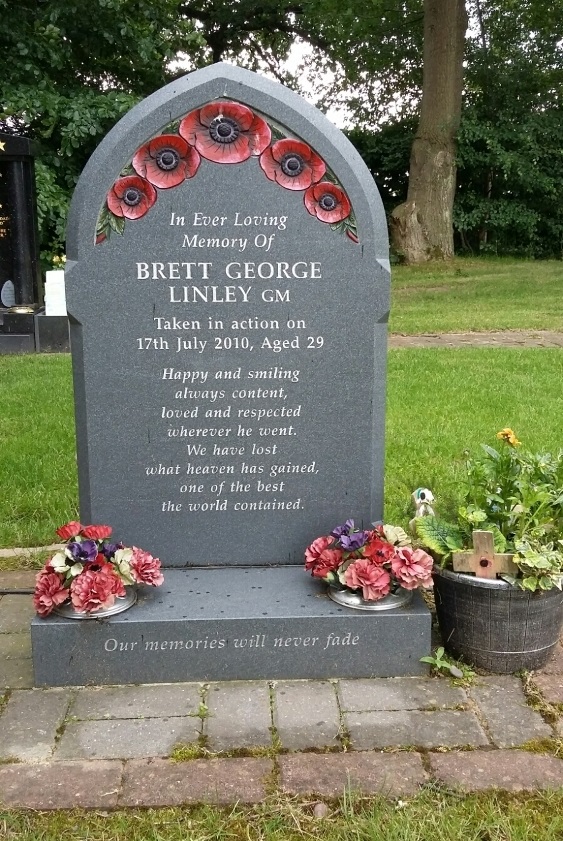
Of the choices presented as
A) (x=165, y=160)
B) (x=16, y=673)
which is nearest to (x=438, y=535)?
(x=16, y=673)

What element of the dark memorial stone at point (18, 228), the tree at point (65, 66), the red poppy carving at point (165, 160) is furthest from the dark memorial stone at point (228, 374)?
the tree at point (65, 66)

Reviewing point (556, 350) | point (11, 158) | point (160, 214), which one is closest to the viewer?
point (160, 214)

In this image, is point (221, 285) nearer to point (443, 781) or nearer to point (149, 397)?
point (149, 397)

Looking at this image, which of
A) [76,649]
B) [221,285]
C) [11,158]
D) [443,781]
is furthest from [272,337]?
[11,158]

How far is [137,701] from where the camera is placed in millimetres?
2926

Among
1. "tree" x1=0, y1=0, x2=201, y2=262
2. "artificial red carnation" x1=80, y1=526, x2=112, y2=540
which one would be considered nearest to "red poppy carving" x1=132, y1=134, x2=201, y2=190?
"artificial red carnation" x1=80, y1=526, x2=112, y2=540

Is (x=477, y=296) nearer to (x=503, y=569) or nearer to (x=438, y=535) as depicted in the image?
(x=438, y=535)

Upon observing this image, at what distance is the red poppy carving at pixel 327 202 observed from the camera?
10.7ft

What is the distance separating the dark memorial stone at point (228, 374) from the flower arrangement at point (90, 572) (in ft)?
0.30

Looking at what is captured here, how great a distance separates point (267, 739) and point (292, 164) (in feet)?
6.81

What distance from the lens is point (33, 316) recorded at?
9.22 meters

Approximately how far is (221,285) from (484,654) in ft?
5.61

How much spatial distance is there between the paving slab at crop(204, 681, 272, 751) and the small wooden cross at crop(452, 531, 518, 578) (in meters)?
0.86

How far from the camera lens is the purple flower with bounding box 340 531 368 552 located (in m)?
3.19
